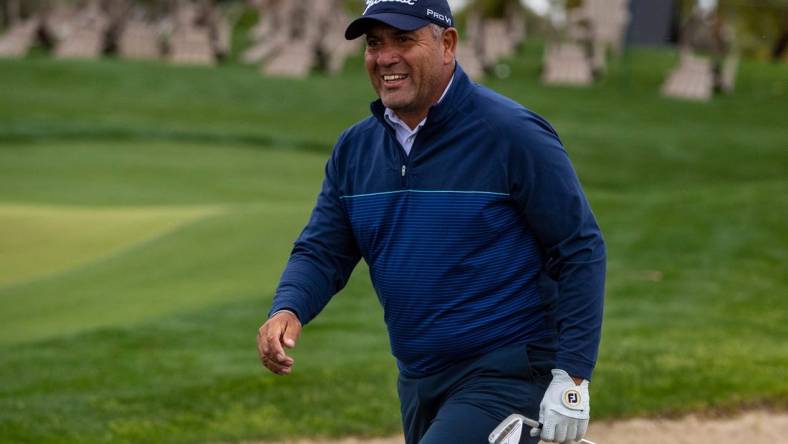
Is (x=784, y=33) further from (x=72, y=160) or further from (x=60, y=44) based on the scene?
(x=72, y=160)

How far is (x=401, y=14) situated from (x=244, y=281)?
7124mm

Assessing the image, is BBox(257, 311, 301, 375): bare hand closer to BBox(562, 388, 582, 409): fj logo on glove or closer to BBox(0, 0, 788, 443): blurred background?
BBox(562, 388, 582, 409): fj logo on glove

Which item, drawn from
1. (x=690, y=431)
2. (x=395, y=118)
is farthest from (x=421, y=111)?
(x=690, y=431)

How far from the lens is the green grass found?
7.88 metres

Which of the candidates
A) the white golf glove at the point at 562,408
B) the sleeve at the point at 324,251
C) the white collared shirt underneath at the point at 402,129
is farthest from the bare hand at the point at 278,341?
the white golf glove at the point at 562,408

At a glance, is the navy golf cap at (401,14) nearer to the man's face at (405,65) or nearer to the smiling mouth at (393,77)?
the man's face at (405,65)

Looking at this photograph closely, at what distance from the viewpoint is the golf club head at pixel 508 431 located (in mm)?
3957

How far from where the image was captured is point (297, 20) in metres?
36.5

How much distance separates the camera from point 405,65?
4.21 metres

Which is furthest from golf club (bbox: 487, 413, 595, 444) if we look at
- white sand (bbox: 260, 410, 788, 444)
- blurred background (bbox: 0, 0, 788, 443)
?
blurred background (bbox: 0, 0, 788, 443)

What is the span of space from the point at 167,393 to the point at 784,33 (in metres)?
40.9

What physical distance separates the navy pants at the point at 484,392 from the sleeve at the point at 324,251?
1.58ft

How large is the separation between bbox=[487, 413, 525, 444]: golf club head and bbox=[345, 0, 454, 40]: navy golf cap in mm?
1247

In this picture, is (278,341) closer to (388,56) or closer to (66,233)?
(388,56)
